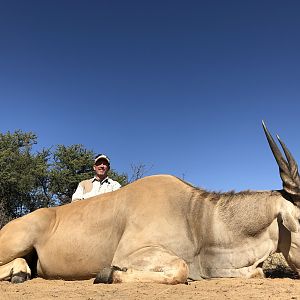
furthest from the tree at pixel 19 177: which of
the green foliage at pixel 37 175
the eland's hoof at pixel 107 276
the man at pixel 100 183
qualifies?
the eland's hoof at pixel 107 276

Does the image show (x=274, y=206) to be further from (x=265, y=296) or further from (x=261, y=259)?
(x=265, y=296)

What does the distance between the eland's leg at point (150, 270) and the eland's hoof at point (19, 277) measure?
918mm

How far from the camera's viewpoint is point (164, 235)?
4176 millimetres

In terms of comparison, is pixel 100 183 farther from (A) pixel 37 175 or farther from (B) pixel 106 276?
(A) pixel 37 175

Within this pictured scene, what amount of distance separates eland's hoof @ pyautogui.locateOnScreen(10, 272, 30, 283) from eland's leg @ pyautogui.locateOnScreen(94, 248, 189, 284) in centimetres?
92

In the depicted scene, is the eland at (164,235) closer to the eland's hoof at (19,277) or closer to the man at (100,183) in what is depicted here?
the eland's hoof at (19,277)

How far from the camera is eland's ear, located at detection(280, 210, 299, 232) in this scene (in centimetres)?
413

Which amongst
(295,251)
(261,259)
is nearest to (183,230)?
(261,259)

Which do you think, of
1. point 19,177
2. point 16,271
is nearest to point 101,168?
point 16,271

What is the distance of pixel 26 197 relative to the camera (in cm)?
1858

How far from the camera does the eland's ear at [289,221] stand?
13.6 ft

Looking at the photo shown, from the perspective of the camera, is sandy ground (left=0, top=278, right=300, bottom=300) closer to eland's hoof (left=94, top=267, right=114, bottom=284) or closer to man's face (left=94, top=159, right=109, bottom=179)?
eland's hoof (left=94, top=267, right=114, bottom=284)

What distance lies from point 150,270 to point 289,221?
4.36ft

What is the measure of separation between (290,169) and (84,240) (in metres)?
2.07
